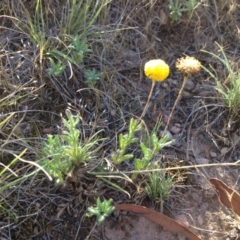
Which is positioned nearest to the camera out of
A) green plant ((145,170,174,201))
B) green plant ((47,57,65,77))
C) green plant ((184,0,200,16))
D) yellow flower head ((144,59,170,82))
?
yellow flower head ((144,59,170,82))

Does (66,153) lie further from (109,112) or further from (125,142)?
(109,112)

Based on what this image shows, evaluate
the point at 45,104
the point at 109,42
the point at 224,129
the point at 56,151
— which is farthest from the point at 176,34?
the point at 56,151

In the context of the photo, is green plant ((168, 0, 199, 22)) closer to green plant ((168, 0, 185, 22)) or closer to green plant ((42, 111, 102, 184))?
green plant ((168, 0, 185, 22))

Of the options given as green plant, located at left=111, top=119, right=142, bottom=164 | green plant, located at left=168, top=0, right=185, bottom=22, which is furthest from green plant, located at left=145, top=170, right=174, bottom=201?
green plant, located at left=168, top=0, right=185, bottom=22

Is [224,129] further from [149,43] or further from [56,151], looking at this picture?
[56,151]

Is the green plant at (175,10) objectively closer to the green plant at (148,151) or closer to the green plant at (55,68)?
the green plant at (55,68)

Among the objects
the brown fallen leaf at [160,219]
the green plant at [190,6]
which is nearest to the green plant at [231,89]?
the green plant at [190,6]

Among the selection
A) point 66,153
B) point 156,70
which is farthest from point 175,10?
point 66,153
